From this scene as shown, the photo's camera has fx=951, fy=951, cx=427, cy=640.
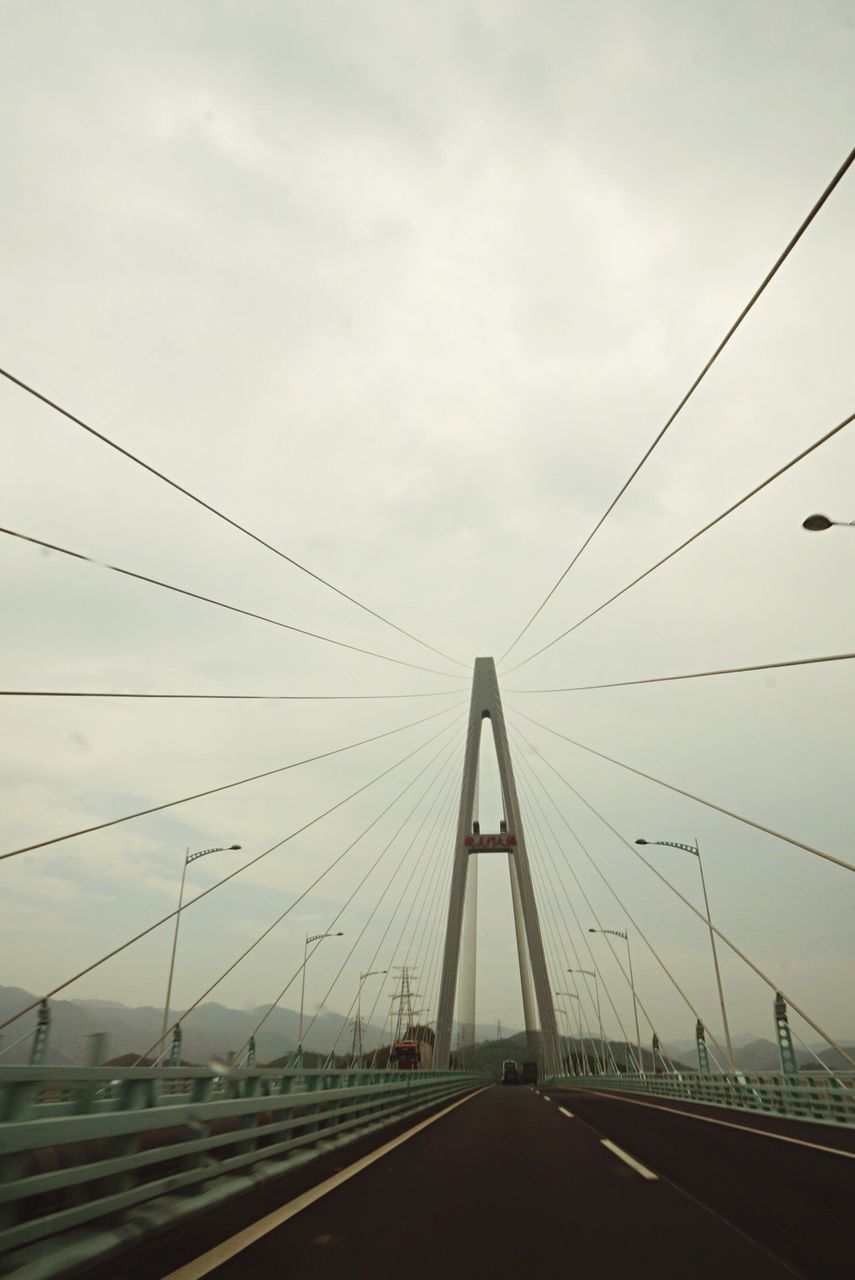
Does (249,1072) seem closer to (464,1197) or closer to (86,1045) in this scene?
(464,1197)

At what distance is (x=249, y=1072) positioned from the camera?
9.12 m

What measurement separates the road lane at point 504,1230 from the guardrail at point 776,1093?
41.5ft

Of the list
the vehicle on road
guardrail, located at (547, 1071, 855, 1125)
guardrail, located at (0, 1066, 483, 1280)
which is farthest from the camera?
the vehicle on road

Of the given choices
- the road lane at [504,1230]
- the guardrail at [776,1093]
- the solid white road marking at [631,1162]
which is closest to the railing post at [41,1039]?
the solid white road marking at [631,1162]

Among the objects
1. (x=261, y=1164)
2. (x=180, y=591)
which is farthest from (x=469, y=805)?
(x=261, y=1164)

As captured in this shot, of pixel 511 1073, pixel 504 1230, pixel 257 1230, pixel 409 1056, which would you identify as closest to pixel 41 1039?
pixel 257 1230

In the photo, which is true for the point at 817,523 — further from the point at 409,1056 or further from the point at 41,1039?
the point at 409,1056

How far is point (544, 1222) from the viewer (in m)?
6.88

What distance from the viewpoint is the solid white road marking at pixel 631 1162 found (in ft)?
30.5

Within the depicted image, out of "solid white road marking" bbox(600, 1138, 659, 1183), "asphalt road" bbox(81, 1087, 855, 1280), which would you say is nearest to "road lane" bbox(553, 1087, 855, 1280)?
"asphalt road" bbox(81, 1087, 855, 1280)

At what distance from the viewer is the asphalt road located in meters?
5.39

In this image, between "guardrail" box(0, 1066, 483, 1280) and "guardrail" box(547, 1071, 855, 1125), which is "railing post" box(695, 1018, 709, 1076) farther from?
"guardrail" box(0, 1066, 483, 1280)

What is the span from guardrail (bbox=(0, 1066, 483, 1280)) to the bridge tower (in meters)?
31.4

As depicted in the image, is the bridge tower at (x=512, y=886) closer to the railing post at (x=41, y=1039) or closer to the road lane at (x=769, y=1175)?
the railing post at (x=41, y=1039)
